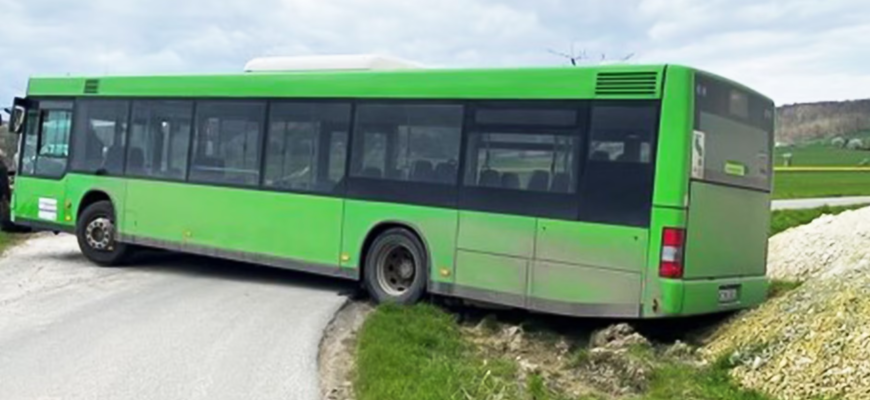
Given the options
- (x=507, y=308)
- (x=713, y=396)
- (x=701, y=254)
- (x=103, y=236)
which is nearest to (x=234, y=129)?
(x=103, y=236)

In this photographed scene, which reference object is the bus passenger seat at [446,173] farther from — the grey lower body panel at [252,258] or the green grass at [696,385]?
the green grass at [696,385]

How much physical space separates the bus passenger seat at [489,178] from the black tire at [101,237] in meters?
6.42

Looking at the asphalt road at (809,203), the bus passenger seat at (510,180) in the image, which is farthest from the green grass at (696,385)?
the asphalt road at (809,203)

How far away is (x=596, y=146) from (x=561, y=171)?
46 cm

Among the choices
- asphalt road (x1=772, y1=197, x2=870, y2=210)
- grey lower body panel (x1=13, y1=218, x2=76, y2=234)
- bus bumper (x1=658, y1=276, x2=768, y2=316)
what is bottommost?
grey lower body panel (x1=13, y1=218, x2=76, y2=234)

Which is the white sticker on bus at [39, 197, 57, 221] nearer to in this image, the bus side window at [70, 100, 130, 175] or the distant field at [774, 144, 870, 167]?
the bus side window at [70, 100, 130, 175]

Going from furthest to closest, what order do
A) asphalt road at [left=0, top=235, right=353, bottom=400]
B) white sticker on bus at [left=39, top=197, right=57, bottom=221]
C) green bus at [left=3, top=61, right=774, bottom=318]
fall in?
white sticker on bus at [left=39, top=197, right=57, bottom=221] < green bus at [left=3, top=61, right=774, bottom=318] < asphalt road at [left=0, top=235, right=353, bottom=400]

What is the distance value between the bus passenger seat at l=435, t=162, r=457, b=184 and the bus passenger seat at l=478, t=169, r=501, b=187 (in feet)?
1.23

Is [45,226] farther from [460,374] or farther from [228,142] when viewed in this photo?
[460,374]

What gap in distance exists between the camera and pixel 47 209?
14734 mm

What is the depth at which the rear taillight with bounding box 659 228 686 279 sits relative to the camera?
867 centimetres

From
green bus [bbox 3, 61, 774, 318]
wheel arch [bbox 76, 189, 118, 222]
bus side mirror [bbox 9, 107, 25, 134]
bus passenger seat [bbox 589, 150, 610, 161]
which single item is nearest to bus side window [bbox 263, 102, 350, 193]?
green bus [bbox 3, 61, 774, 318]

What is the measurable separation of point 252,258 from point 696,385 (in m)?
6.87

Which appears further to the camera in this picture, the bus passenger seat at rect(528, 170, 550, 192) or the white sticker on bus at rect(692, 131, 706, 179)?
the bus passenger seat at rect(528, 170, 550, 192)
